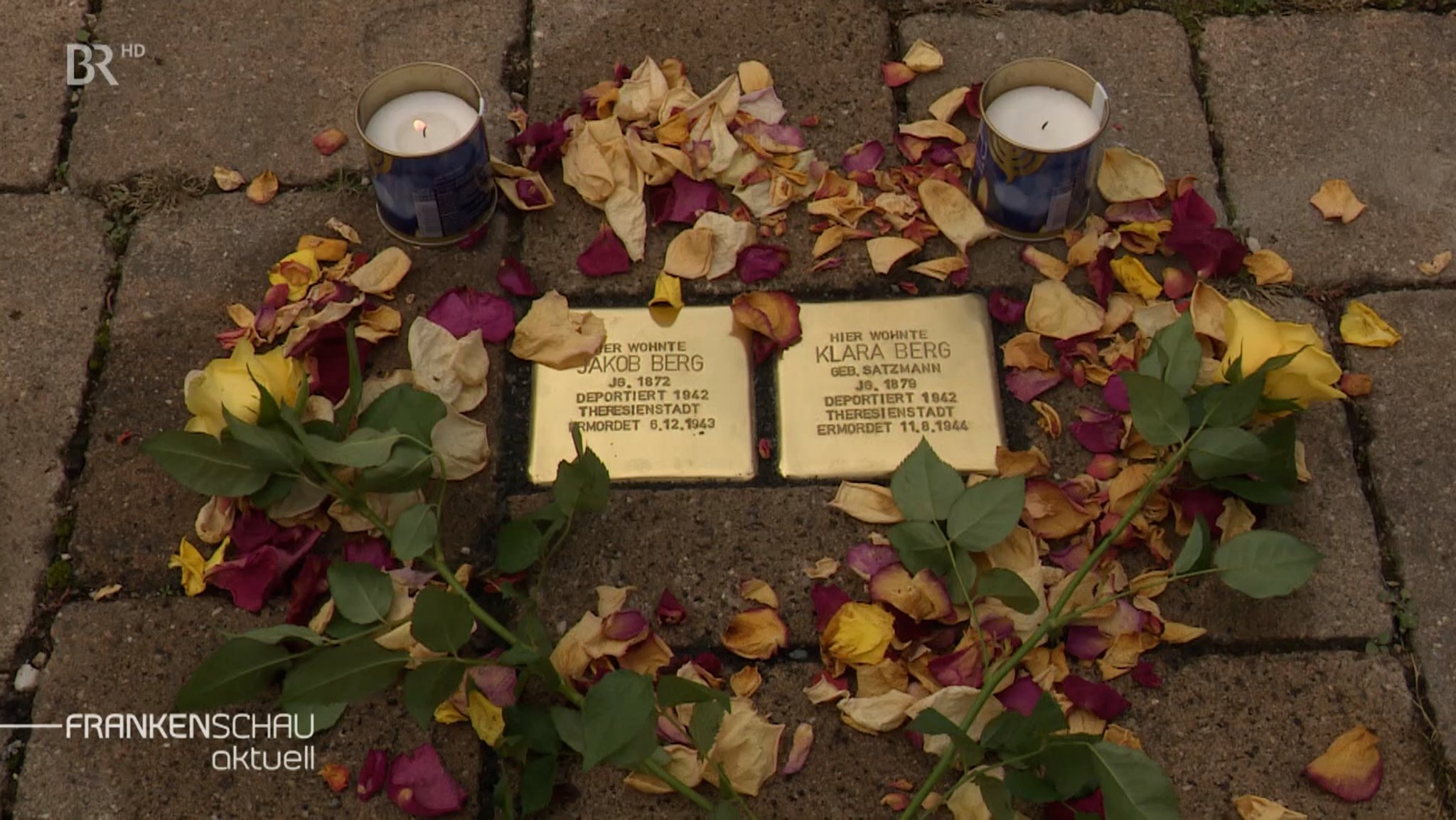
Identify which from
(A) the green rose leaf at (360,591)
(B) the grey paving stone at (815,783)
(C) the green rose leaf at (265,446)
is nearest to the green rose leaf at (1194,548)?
(B) the grey paving stone at (815,783)

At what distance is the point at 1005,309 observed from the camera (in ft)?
5.80

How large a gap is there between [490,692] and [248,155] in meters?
0.93

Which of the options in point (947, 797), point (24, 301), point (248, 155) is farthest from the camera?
point (248, 155)

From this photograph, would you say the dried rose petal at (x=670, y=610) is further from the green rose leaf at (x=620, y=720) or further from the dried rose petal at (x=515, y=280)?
the dried rose petal at (x=515, y=280)

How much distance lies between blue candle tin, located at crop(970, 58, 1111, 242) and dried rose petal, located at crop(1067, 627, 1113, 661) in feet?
1.86

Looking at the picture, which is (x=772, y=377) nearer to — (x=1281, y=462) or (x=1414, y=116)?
(x=1281, y=462)

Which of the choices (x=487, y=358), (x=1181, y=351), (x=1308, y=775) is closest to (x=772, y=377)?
(x=487, y=358)

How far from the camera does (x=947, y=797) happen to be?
56.1 inches

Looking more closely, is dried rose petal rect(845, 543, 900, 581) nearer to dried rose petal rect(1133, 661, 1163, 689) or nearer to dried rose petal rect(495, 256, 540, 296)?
dried rose petal rect(1133, 661, 1163, 689)

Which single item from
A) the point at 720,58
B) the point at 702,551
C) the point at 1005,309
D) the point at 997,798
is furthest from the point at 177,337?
the point at 997,798

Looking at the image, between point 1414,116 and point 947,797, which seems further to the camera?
point 1414,116

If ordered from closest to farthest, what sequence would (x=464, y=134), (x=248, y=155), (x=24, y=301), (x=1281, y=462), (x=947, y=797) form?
(x=947, y=797) < (x=1281, y=462) < (x=464, y=134) < (x=24, y=301) < (x=248, y=155)

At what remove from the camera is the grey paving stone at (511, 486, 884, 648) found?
5.25ft

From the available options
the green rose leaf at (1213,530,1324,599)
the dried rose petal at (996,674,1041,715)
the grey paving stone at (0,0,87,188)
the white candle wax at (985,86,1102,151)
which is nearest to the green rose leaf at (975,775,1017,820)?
the dried rose petal at (996,674,1041,715)
